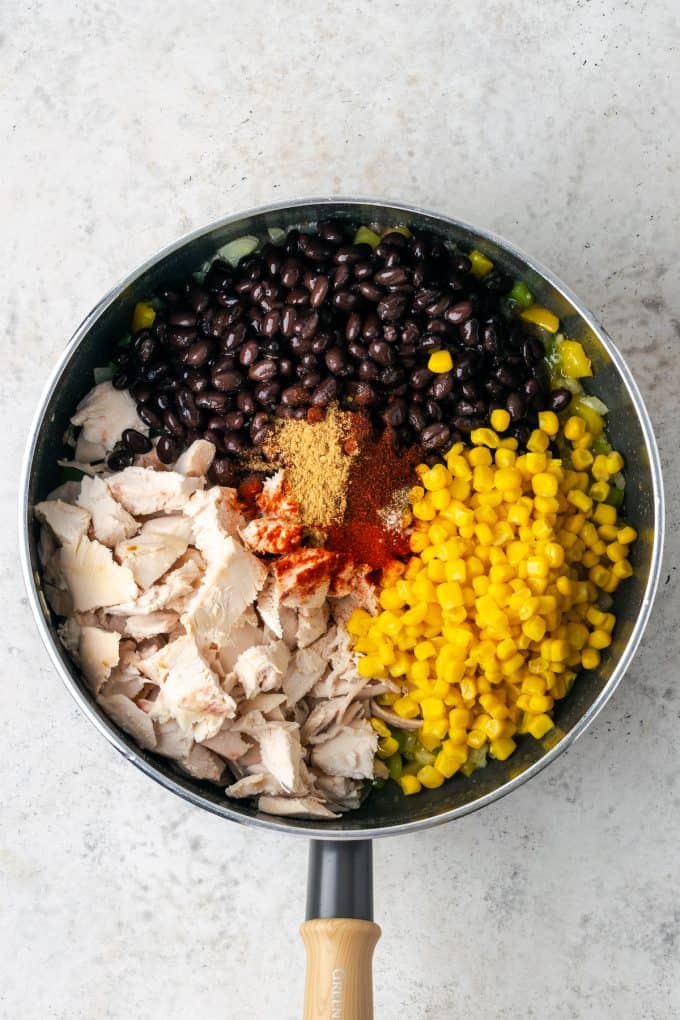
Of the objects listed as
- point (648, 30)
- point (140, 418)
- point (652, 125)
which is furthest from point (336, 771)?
point (648, 30)

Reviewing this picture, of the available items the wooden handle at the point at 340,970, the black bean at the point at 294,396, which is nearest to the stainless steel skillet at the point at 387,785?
the wooden handle at the point at 340,970

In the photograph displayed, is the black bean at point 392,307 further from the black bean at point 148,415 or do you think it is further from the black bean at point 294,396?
the black bean at point 148,415

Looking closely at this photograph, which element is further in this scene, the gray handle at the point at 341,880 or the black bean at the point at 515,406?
the black bean at the point at 515,406

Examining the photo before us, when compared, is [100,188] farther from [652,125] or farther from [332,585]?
[652,125]

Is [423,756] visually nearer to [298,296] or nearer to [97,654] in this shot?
[97,654]

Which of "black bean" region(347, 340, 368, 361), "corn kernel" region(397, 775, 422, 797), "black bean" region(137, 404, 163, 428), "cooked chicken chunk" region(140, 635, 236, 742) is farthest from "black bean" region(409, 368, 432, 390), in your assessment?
"corn kernel" region(397, 775, 422, 797)
